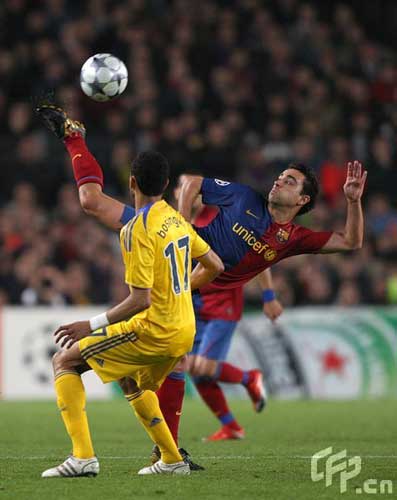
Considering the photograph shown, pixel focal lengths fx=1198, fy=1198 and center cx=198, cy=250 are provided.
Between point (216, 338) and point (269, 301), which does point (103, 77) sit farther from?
point (216, 338)

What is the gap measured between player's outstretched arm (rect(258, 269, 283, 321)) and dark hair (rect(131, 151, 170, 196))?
329cm

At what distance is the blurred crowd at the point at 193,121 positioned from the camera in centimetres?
1644

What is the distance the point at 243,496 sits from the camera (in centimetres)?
651

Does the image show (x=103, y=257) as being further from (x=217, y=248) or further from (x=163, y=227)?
(x=163, y=227)

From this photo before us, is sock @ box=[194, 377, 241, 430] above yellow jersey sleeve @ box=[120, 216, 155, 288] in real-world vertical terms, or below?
below

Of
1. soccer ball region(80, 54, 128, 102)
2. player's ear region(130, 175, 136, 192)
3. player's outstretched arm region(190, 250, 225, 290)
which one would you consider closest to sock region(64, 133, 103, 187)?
soccer ball region(80, 54, 128, 102)

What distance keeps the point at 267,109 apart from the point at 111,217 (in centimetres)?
1119

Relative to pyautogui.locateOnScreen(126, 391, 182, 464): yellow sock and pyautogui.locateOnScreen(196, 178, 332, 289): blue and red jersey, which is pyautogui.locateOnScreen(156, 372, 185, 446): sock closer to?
pyautogui.locateOnScreen(126, 391, 182, 464): yellow sock

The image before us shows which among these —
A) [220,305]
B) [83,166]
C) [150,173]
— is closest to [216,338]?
[220,305]

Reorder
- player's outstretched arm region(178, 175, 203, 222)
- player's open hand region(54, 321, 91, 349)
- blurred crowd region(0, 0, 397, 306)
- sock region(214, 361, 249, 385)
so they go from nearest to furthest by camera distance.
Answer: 1. player's open hand region(54, 321, 91, 349)
2. player's outstretched arm region(178, 175, 203, 222)
3. sock region(214, 361, 249, 385)
4. blurred crowd region(0, 0, 397, 306)

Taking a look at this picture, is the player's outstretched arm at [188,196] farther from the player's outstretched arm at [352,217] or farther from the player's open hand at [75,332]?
the player's open hand at [75,332]

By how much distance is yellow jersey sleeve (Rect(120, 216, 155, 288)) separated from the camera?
268 inches

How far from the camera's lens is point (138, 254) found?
6828 millimetres

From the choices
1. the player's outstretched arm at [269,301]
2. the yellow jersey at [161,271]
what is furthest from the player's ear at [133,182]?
the player's outstretched arm at [269,301]
